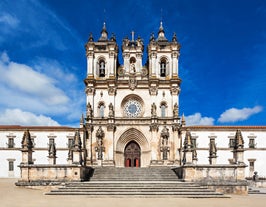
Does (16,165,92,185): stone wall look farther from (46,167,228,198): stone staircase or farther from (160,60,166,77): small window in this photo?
(160,60,166,77): small window

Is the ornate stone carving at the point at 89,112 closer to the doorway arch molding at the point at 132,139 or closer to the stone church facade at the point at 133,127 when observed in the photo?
the stone church facade at the point at 133,127

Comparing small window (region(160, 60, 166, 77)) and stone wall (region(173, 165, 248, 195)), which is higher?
small window (region(160, 60, 166, 77))

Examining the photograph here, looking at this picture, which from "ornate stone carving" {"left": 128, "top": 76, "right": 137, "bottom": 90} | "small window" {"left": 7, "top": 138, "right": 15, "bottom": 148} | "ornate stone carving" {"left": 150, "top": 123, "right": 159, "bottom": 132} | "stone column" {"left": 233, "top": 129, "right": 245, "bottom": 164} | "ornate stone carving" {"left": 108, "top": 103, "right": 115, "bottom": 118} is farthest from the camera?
"small window" {"left": 7, "top": 138, "right": 15, "bottom": 148}

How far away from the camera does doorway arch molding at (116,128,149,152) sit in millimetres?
37469

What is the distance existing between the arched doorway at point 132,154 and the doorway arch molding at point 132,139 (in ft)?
2.52

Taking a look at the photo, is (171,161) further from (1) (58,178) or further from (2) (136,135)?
(1) (58,178)

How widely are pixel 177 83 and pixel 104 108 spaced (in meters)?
11.5

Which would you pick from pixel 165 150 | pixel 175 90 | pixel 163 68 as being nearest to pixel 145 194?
pixel 165 150

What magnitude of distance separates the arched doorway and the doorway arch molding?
0.77m

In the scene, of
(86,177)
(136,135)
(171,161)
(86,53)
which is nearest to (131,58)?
(86,53)

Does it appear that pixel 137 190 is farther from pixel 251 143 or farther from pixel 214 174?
pixel 251 143

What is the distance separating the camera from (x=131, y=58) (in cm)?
4097

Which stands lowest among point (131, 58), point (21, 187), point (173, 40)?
point (21, 187)

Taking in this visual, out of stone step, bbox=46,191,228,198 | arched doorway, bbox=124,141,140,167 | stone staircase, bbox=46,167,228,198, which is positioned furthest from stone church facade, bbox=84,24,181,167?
stone step, bbox=46,191,228,198
